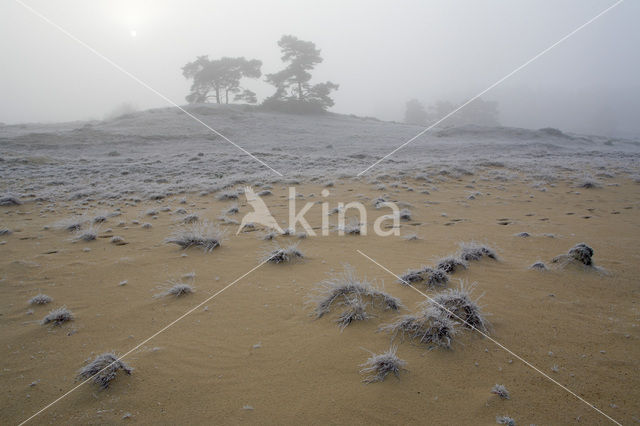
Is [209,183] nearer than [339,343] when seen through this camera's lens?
No

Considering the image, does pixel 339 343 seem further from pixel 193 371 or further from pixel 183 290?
pixel 183 290

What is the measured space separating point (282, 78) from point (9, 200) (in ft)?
155

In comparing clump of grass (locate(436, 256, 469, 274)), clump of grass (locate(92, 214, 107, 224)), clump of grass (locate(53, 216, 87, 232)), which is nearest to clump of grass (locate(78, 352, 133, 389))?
clump of grass (locate(436, 256, 469, 274))

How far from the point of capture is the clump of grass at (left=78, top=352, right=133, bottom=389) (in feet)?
11.3

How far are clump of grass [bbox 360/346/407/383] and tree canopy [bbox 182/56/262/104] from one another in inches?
2313

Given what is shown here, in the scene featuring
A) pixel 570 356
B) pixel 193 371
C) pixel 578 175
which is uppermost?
pixel 578 175

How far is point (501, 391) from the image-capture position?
10.2 feet

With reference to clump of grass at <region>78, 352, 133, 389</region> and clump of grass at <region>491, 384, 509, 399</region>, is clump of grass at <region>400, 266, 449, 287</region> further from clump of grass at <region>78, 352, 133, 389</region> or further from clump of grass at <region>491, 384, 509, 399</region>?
clump of grass at <region>78, 352, 133, 389</region>

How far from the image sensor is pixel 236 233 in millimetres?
8852

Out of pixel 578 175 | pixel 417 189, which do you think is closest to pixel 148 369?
pixel 417 189

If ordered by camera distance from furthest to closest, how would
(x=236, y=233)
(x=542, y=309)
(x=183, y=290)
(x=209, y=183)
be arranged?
1. (x=209, y=183)
2. (x=236, y=233)
3. (x=183, y=290)
4. (x=542, y=309)

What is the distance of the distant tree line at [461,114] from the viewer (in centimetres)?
7190

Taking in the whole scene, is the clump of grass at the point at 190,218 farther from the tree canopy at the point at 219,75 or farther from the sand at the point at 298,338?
the tree canopy at the point at 219,75

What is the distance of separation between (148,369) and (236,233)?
5.33 m
